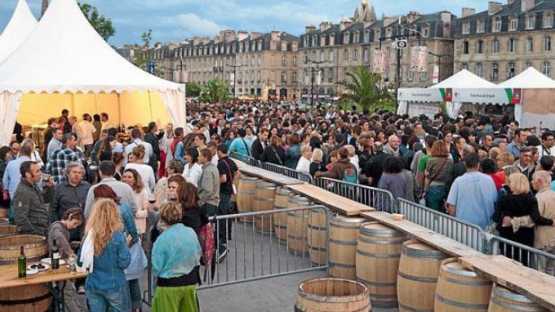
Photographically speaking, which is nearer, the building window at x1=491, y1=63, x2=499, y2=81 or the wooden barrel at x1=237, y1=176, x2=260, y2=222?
the wooden barrel at x1=237, y1=176, x2=260, y2=222

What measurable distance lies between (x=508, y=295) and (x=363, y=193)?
16.3ft

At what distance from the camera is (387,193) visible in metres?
9.44

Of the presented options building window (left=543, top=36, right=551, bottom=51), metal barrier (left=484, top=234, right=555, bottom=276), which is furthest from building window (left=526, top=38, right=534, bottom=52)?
metal barrier (left=484, top=234, right=555, bottom=276)

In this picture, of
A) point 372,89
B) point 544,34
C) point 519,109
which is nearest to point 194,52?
point 544,34

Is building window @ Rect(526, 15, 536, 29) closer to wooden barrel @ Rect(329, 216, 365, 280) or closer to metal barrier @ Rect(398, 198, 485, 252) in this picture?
metal barrier @ Rect(398, 198, 485, 252)

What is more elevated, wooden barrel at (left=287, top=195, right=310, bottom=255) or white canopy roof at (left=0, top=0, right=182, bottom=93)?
white canopy roof at (left=0, top=0, right=182, bottom=93)

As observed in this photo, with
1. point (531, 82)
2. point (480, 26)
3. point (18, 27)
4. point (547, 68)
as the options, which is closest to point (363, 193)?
point (531, 82)

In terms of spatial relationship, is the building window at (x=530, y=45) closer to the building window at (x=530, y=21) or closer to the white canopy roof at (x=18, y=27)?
the building window at (x=530, y=21)

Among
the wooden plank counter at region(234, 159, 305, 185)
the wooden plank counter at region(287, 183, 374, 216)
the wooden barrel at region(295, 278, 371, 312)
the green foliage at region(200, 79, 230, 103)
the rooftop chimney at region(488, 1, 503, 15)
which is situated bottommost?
the wooden barrel at region(295, 278, 371, 312)

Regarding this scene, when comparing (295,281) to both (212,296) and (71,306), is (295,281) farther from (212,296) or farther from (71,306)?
(71,306)

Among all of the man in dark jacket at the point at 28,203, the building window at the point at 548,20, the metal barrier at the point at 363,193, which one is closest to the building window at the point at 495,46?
the building window at the point at 548,20

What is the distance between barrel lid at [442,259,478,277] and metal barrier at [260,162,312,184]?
17.4 ft

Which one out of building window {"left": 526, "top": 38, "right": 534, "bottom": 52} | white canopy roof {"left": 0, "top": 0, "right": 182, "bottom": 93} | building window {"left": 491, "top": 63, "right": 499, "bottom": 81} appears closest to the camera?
white canopy roof {"left": 0, "top": 0, "right": 182, "bottom": 93}

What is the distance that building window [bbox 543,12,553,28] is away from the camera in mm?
61906
